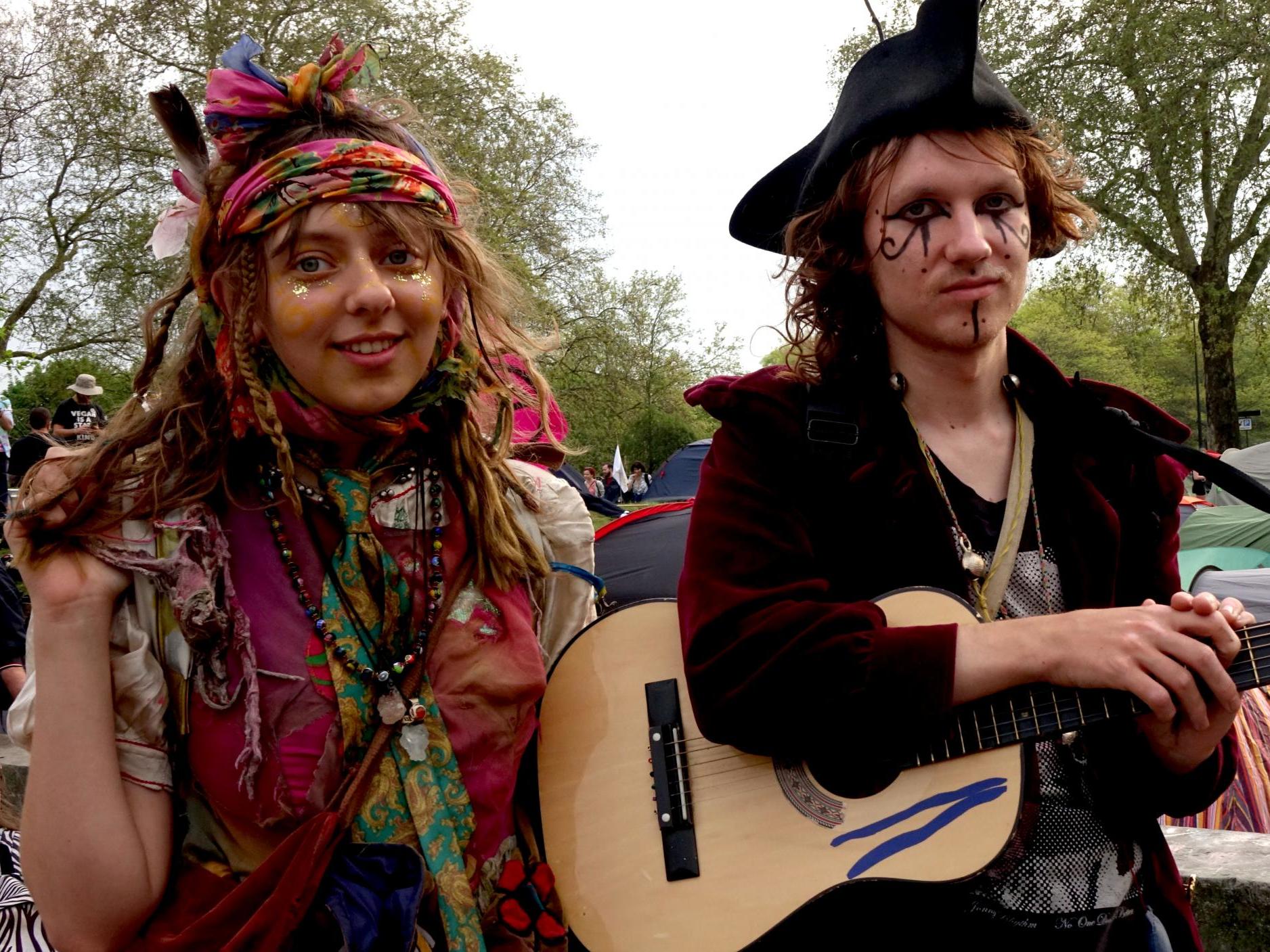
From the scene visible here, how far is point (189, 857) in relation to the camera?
1.62 meters

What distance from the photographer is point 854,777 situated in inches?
65.8

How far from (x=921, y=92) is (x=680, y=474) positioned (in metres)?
17.5

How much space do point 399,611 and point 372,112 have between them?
37.9 inches

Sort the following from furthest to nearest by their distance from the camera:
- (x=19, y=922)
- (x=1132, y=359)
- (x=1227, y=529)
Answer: (x=1132, y=359)
(x=1227, y=529)
(x=19, y=922)

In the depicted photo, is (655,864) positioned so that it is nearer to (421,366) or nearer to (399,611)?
(399,611)

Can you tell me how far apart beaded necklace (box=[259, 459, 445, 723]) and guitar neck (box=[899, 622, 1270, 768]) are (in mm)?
857

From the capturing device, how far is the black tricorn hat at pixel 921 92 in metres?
1.56

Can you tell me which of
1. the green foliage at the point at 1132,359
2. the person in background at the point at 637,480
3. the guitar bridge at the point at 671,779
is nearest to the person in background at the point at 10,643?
the guitar bridge at the point at 671,779

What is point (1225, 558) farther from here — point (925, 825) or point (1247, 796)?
point (925, 825)

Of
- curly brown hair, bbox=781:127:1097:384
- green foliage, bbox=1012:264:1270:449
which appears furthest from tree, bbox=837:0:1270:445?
curly brown hair, bbox=781:127:1097:384

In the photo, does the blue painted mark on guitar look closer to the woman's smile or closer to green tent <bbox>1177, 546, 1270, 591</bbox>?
the woman's smile

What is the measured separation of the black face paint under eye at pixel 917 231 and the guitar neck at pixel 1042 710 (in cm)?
71

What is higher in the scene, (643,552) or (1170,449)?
(1170,449)

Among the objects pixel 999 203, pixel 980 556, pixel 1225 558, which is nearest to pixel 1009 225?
pixel 999 203
